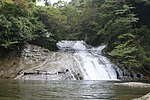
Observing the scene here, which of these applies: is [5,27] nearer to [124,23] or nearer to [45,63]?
[45,63]

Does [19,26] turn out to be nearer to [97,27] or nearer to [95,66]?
[95,66]

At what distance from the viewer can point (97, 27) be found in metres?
52.8

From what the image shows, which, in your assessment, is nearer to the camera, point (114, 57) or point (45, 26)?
point (114, 57)

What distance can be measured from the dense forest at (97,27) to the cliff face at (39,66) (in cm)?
187

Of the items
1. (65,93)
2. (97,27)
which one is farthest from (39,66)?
(65,93)

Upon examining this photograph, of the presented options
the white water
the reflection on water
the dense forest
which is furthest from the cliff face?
the reflection on water

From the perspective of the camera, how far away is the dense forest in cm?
4119

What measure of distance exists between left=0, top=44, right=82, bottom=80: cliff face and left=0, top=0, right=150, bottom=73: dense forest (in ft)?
6.14

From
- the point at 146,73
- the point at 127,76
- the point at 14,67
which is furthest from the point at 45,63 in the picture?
the point at 146,73

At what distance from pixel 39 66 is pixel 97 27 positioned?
16.6 m

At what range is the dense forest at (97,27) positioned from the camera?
135 feet

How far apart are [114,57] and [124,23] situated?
4632mm

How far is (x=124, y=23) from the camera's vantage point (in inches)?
1736

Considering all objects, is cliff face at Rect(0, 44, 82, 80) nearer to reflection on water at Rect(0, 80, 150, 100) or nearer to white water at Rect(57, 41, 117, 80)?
white water at Rect(57, 41, 117, 80)
